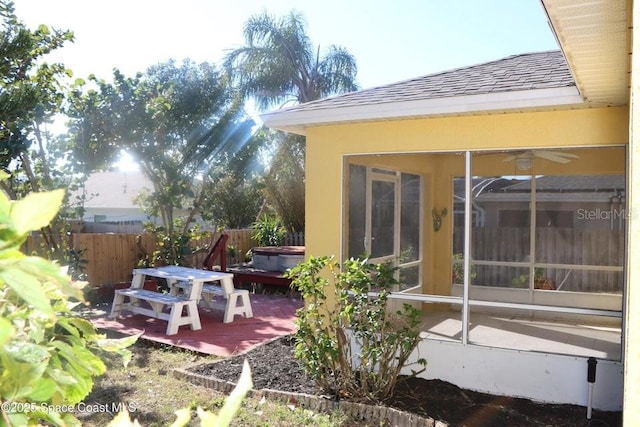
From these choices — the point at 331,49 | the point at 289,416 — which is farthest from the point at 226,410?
the point at 331,49

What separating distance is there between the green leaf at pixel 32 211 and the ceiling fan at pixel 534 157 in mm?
6705

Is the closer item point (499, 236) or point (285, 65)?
point (499, 236)

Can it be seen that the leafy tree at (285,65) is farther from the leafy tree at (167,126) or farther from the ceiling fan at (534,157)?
the ceiling fan at (534,157)

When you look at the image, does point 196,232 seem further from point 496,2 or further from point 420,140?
point 496,2

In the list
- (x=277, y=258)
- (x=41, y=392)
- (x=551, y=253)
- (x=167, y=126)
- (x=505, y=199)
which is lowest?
(x=277, y=258)

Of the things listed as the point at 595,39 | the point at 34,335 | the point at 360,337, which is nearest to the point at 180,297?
the point at 360,337

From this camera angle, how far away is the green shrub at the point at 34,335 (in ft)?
2.50

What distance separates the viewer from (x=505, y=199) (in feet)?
28.4

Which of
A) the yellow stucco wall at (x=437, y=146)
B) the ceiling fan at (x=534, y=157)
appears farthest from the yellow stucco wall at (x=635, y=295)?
the ceiling fan at (x=534, y=157)

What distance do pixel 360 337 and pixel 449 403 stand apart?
3.63ft

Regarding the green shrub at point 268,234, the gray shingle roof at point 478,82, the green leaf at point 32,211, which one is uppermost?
the gray shingle roof at point 478,82

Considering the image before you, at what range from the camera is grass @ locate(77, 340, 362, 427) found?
16.1 feet

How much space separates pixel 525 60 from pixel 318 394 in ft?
17.5

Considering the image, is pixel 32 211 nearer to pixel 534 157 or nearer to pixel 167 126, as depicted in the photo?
pixel 534 157
